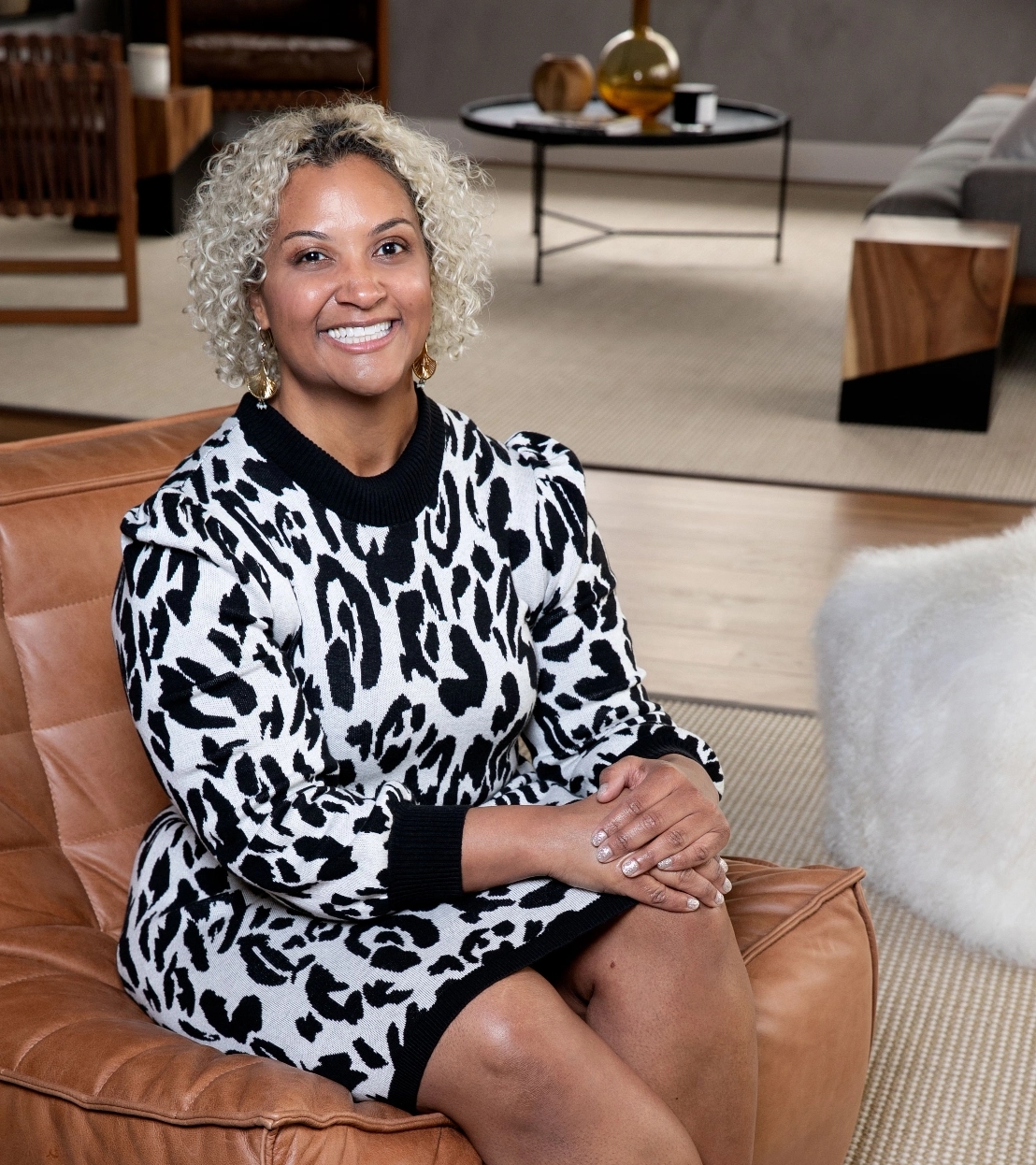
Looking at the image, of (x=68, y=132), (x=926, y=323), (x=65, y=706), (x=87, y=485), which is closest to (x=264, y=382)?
(x=87, y=485)

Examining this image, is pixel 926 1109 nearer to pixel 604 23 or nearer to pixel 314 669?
pixel 314 669

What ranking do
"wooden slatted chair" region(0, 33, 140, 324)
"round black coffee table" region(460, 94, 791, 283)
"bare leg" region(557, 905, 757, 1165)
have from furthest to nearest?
"round black coffee table" region(460, 94, 791, 283)
"wooden slatted chair" region(0, 33, 140, 324)
"bare leg" region(557, 905, 757, 1165)

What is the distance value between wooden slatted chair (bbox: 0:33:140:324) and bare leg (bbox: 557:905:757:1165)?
4026mm

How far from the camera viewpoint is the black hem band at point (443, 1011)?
1181 mm

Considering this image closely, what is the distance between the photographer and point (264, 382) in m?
1.46

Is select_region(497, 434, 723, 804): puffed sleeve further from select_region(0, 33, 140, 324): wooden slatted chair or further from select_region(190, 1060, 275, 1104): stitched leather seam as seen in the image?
select_region(0, 33, 140, 324): wooden slatted chair

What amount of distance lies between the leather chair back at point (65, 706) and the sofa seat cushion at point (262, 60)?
568cm

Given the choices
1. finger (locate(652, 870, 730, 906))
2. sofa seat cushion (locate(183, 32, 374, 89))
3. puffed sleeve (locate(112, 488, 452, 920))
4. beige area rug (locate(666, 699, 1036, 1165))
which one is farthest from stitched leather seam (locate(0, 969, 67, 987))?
sofa seat cushion (locate(183, 32, 374, 89))

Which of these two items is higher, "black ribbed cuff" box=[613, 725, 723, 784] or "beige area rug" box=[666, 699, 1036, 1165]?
"black ribbed cuff" box=[613, 725, 723, 784]

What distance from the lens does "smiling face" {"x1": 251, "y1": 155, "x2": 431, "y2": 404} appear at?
4.54 ft

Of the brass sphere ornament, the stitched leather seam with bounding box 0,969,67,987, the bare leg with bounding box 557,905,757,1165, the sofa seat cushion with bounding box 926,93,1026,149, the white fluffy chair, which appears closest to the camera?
the bare leg with bounding box 557,905,757,1165

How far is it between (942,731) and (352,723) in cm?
97

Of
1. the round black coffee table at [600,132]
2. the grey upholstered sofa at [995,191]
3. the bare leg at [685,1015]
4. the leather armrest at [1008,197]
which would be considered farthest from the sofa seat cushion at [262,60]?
the bare leg at [685,1015]

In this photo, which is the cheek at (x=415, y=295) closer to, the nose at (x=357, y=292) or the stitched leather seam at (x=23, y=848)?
the nose at (x=357, y=292)
